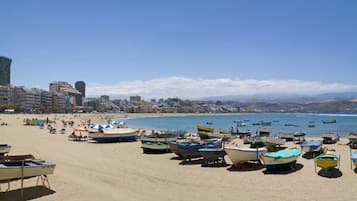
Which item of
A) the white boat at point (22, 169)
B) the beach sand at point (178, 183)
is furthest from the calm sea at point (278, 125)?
the white boat at point (22, 169)

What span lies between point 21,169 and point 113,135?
65.7 ft

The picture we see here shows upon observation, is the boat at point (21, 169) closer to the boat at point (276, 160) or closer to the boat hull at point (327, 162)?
the boat at point (276, 160)

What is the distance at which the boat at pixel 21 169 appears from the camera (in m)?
10.4

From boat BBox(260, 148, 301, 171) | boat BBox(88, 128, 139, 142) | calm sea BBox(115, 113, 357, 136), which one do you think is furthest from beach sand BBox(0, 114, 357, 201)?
calm sea BBox(115, 113, 357, 136)

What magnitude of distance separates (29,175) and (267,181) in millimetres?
9411

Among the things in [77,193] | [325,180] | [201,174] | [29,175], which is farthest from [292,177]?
[29,175]

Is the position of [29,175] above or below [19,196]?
above

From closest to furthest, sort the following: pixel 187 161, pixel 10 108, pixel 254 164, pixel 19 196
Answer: pixel 19 196
pixel 254 164
pixel 187 161
pixel 10 108

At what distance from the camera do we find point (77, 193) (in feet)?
37.0

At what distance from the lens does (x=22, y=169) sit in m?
10.7

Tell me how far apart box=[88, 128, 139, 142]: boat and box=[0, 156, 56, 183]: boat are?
18529 mm

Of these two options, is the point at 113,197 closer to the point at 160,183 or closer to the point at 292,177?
the point at 160,183

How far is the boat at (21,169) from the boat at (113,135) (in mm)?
18529

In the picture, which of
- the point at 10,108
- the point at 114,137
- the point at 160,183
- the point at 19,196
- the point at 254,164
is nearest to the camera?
the point at 19,196
